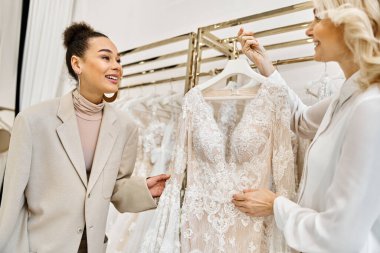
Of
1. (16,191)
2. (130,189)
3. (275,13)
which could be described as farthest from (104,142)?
(275,13)

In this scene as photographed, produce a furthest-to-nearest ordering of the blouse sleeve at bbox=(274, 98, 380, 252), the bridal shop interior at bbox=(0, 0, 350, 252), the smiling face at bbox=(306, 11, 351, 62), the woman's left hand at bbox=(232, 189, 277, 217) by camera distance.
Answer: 1. the bridal shop interior at bbox=(0, 0, 350, 252)
2. the woman's left hand at bbox=(232, 189, 277, 217)
3. the smiling face at bbox=(306, 11, 351, 62)
4. the blouse sleeve at bbox=(274, 98, 380, 252)

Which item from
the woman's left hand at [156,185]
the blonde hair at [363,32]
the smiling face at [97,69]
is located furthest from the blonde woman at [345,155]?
the smiling face at [97,69]

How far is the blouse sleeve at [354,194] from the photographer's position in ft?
2.38

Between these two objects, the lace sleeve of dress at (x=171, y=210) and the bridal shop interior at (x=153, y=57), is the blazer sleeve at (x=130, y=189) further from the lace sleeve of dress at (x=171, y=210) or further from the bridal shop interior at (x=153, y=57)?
the bridal shop interior at (x=153, y=57)

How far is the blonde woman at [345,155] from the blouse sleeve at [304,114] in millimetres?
213

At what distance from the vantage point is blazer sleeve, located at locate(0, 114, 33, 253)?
116cm

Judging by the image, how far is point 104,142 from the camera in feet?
4.45

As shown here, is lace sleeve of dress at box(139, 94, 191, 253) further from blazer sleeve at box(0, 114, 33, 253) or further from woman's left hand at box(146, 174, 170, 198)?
blazer sleeve at box(0, 114, 33, 253)

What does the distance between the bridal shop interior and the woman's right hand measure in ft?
0.18

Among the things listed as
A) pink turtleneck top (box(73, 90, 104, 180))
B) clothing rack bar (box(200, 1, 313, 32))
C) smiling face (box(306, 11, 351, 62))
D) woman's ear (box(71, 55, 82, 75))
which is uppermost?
clothing rack bar (box(200, 1, 313, 32))

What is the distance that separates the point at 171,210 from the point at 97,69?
2.19 ft

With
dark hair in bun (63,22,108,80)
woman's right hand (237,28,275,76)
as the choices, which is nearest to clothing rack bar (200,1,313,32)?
woman's right hand (237,28,275,76)

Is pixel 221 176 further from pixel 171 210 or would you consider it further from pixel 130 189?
pixel 130 189

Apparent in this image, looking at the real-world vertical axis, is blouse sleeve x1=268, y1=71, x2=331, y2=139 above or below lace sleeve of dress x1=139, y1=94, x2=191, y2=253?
above
